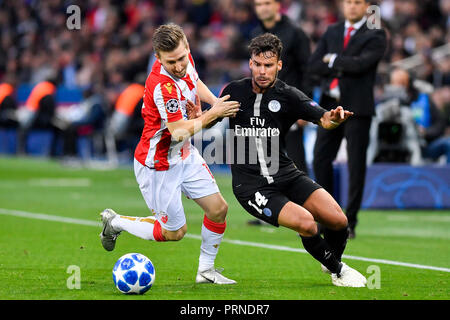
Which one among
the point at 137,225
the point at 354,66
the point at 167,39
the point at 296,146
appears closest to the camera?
the point at 167,39

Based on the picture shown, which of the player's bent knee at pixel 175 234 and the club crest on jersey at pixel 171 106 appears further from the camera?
the player's bent knee at pixel 175 234

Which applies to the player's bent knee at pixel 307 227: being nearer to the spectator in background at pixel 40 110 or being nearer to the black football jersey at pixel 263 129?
the black football jersey at pixel 263 129

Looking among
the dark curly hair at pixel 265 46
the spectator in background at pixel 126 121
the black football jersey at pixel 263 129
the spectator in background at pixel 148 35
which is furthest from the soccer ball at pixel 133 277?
the spectator in background at pixel 126 121

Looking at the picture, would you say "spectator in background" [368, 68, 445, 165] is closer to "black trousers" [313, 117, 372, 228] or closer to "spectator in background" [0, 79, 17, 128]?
"black trousers" [313, 117, 372, 228]

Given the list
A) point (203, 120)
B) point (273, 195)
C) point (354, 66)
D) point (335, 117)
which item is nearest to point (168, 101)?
point (203, 120)

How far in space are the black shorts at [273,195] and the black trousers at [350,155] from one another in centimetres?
275

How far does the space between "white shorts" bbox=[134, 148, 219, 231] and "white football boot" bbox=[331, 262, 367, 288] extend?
1.16 metres

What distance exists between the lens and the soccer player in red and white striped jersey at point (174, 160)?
22.0 ft

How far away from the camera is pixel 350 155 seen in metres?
9.81

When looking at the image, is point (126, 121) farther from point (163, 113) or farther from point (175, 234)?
point (163, 113)

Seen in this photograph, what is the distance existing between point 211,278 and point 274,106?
141cm

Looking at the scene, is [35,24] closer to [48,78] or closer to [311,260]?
[48,78]

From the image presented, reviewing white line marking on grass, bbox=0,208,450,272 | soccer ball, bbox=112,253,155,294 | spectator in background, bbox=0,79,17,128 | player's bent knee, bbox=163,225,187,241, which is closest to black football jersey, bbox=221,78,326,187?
player's bent knee, bbox=163,225,187,241
